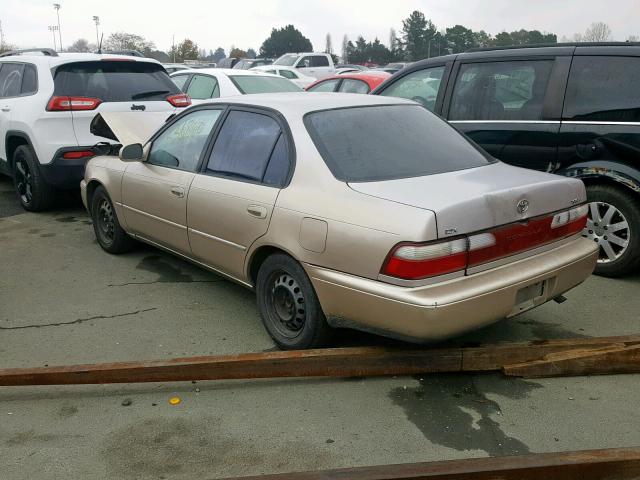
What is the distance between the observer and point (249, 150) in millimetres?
4230

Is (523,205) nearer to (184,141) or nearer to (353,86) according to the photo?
(184,141)

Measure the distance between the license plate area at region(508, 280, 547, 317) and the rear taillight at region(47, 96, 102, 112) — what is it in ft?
17.6

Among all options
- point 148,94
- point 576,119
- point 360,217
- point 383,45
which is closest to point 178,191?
point 360,217

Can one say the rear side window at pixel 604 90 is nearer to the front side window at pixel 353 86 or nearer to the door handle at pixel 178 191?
the door handle at pixel 178 191

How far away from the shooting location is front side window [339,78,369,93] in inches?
401

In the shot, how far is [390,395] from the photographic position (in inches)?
138

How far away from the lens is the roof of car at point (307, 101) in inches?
164

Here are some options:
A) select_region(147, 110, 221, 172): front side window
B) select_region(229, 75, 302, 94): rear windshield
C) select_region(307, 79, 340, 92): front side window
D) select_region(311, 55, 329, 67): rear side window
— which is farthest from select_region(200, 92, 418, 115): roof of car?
select_region(311, 55, 329, 67): rear side window

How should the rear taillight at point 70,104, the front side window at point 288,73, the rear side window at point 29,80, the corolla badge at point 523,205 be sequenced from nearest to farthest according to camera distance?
the corolla badge at point 523,205, the rear taillight at point 70,104, the rear side window at point 29,80, the front side window at point 288,73

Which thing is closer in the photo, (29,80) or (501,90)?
(501,90)

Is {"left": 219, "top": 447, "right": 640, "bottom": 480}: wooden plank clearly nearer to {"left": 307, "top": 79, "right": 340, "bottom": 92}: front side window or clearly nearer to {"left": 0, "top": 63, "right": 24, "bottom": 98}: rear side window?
{"left": 0, "top": 63, "right": 24, "bottom": 98}: rear side window

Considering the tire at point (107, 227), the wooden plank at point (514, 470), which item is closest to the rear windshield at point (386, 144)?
the wooden plank at point (514, 470)

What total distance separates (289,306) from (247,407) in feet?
2.36

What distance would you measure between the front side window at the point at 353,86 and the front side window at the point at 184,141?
5594 millimetres
